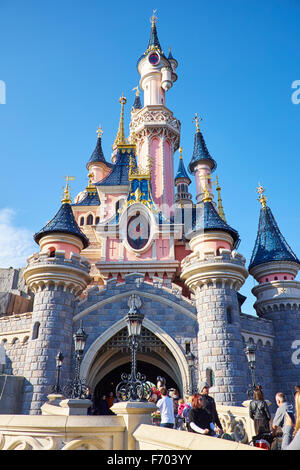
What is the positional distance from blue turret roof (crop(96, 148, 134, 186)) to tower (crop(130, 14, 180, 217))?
1.45 metres

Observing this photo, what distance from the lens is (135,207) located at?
2233cm

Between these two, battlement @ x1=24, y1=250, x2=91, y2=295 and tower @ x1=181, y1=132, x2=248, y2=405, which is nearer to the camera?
tower @ x1=181, y1=132, x2=248, y2=405

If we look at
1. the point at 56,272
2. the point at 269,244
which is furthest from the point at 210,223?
the point at 56,272

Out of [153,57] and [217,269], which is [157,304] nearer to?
[217,269]

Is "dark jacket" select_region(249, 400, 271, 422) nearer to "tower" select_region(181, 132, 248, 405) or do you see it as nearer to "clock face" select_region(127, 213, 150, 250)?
"tower" select_region(181, 132, 248, 405)

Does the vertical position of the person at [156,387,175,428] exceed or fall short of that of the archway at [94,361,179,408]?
it falls short

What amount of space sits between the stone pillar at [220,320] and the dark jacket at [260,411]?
28.9ft

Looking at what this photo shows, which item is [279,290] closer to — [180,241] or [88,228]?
[180,241]

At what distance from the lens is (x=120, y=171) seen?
2756 cm

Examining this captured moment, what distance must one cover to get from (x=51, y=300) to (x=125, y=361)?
548 cm

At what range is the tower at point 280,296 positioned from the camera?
18.4m

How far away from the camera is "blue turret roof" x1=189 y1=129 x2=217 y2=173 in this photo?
32250mm

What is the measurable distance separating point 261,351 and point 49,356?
9.87 m

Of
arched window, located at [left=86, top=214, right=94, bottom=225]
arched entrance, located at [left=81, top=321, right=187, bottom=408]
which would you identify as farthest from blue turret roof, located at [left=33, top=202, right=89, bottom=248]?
arched window, located at [left=86, top=214, right=94, bottom=225]
